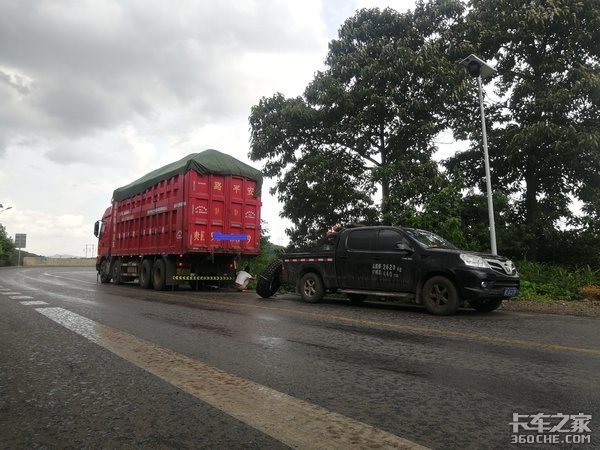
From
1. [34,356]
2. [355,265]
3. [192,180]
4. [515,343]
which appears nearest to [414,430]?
[515,343]

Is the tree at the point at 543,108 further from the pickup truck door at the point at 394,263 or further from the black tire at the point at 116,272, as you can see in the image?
the black tire at the point at 116,272

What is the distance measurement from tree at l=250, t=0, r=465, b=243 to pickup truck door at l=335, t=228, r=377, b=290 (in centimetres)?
641

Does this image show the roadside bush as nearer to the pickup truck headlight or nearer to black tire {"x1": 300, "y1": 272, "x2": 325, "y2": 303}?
the pickup truck headlight

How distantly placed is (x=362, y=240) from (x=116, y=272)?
1288 centimetres

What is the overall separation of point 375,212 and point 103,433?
17.5m

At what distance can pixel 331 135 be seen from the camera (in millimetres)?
19812

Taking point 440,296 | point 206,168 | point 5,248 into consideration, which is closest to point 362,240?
point 440,296

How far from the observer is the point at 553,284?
39.1ft

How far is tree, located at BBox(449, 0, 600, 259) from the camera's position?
15648 millimetres

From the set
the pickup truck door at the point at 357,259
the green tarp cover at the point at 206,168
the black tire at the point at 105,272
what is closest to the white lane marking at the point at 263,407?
the pickup truck door at the point at 357,259

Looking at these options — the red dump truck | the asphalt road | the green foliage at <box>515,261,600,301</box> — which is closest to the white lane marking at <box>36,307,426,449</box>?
the asphalt road

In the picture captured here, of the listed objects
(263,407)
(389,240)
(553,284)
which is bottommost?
(263,407)

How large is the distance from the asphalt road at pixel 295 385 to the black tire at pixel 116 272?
12006 mm

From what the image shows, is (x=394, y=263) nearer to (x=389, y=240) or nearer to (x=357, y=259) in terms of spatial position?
(x=389, y=240)
